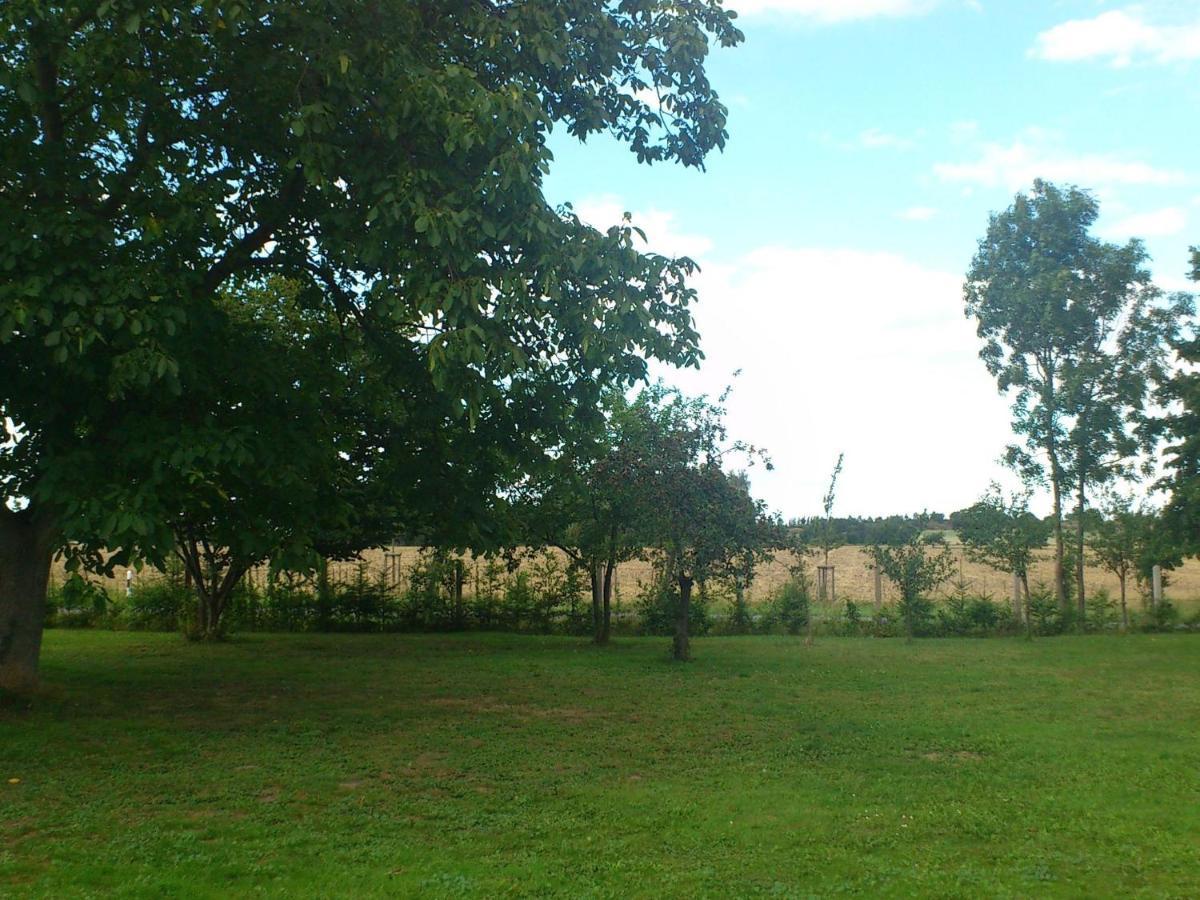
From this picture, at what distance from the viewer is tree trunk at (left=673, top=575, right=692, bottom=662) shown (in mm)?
16656

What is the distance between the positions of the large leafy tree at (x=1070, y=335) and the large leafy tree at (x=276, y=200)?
16915mm

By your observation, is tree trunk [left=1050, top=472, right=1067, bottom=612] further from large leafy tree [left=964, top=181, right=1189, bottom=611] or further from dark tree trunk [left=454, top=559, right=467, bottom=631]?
dark tree trunk [left=454, top=559, right=467, bottom=631]

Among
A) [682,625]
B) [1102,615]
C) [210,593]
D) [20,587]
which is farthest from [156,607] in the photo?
[1102,615]

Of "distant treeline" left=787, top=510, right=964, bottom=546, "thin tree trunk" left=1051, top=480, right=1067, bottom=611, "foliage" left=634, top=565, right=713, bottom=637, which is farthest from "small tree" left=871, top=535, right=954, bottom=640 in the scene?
"foliage" left=634, top=565, right=713, bottom=637

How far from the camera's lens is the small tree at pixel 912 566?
2173 centimetres

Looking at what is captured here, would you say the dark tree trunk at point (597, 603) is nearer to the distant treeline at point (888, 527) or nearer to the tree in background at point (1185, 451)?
the distant treeline at point (888, 527)

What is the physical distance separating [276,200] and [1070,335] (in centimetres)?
2051

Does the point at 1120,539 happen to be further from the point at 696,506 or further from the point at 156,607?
the point at 156,607

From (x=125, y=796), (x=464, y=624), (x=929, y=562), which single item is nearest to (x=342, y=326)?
(x=125, y=796)

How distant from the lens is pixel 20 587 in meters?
10.3

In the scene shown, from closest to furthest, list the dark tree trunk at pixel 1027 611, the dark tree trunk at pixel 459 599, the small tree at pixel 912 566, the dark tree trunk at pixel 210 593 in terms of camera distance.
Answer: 1. the dark tree trunk at pixel 210 593
2. the small tree at pixel 912 566
3. the dark tree trunk at pixel 1027 611
4. the dark tree trunk at pixel 459 599

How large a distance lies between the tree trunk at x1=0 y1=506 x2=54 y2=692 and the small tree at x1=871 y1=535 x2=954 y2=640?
1653 cm

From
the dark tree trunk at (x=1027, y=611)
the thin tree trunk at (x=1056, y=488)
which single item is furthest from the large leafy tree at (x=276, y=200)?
the thin tree trunk at (x=1056, y=488)

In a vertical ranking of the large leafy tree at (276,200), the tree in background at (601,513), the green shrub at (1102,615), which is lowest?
the green shrub at (1102,615)
